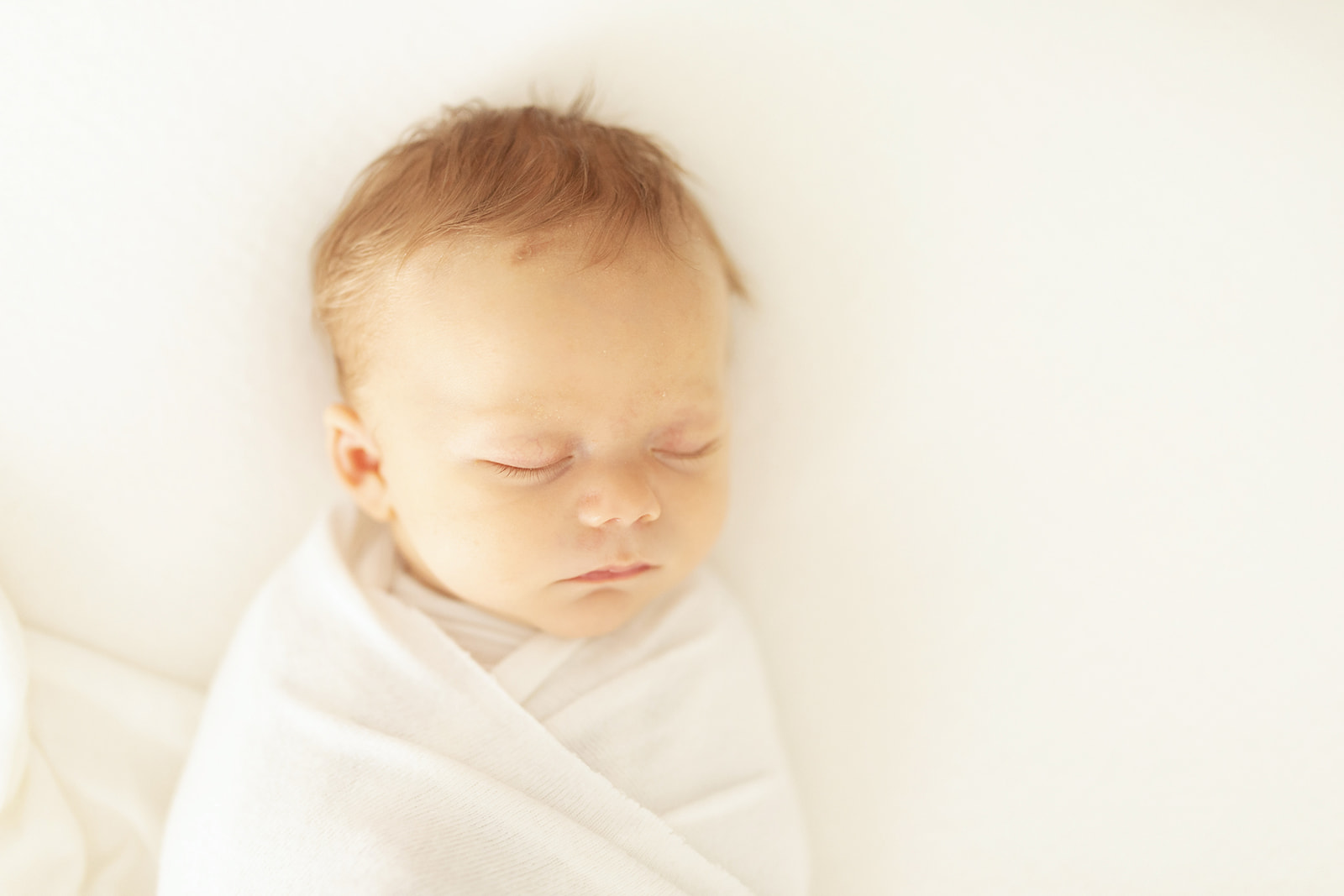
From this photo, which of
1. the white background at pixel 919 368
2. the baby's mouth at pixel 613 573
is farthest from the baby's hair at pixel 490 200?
the baby's mouth at pixel 613 573

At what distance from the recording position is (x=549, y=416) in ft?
3.07

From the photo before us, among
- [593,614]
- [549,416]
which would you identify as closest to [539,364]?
[549,416]

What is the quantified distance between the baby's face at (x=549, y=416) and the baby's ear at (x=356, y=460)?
4 cm

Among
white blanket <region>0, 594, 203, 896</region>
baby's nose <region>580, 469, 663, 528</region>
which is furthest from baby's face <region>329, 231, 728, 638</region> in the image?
white blanket <region>0, 594, 203, 896</region>

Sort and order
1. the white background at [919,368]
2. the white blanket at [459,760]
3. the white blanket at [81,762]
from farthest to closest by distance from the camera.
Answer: the white background at [919,368], the white blanket at [81,762], the white blanket at [459,760]

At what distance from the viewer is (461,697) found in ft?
3.26

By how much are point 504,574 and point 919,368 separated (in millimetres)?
617

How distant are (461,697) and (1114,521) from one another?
2.82ft

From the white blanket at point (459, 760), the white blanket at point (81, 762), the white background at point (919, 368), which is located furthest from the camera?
the white background at point (919, 368)

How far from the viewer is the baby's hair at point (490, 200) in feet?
3.15

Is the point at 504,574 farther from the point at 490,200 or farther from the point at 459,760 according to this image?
the point at 490,200

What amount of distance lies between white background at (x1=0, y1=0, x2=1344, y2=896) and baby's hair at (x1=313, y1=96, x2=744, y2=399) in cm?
12

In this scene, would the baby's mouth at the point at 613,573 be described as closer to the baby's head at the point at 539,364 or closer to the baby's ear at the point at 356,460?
the baby's head at the point at 539,364

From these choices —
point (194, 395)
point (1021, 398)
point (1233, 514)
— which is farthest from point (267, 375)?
point (1233, 514)
